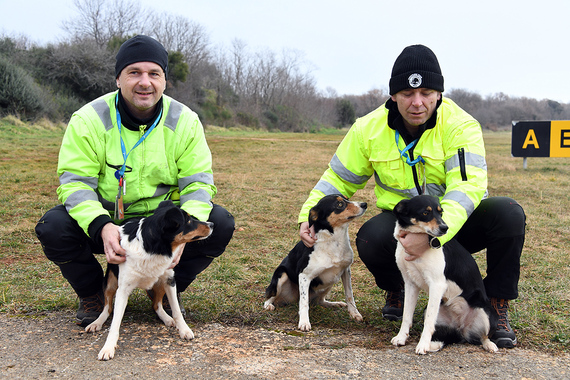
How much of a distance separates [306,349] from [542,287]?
94.1 inches

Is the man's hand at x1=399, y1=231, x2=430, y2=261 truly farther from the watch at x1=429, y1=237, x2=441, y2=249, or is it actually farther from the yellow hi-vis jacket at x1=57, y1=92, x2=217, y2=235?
the yellow hi-vis jacket at x1=57, y1=92, x2=217, y2=235

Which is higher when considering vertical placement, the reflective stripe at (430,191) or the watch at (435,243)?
the reflective stripe at (430,191)

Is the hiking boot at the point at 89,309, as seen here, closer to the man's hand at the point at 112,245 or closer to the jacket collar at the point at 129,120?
the man's hand at the point at 112,245

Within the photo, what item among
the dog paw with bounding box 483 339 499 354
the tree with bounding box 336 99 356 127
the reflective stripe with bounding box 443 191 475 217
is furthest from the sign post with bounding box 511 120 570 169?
the tree with bounding box 336 99 356 127

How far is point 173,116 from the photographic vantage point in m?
3.15

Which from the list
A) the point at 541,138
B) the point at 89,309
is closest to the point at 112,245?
the point at 89,309

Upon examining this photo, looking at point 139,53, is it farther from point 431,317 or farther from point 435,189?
point 431,317

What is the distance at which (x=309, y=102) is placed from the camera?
1923 inches

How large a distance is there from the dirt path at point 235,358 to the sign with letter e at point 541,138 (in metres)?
10.9

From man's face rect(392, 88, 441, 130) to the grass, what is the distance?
4.55 ft

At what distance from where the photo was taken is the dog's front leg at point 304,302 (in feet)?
10.5

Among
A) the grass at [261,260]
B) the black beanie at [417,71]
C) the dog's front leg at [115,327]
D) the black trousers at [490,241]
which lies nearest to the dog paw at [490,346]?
the grass at [261,260]

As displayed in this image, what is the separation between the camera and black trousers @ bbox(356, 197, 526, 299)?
2.99 metres

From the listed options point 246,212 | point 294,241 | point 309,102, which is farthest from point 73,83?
point 309,102
